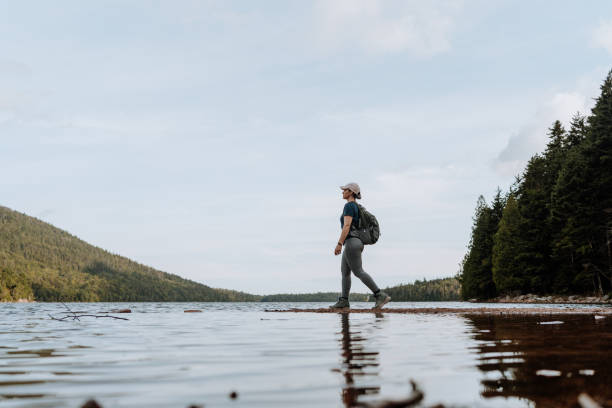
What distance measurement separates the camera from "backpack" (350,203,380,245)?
42.9 feet

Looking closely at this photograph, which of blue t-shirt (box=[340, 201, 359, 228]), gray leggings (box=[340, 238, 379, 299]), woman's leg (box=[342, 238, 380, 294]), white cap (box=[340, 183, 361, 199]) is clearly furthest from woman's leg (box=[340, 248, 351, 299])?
white cap (box=[340, 183, 361, 199])

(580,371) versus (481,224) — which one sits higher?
(481,224)

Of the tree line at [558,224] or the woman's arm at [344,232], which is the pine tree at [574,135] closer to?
the tree line at [558,224]

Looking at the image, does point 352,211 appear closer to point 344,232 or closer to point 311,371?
point 344,232

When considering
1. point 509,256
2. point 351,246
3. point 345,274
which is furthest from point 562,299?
point 351,246

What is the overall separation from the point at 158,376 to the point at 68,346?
262 cm

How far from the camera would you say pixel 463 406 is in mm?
2318

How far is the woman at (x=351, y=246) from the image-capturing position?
12773 mm

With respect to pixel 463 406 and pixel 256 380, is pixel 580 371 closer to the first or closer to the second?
pixel 463 406

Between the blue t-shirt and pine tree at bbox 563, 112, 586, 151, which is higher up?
pine tree at bbox 563, 112, 586, 151

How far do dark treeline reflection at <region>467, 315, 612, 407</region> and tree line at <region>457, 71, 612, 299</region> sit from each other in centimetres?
3286

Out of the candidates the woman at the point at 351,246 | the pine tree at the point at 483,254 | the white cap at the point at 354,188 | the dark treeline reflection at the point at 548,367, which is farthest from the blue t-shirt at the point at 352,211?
the pine tree at the point at 483,254

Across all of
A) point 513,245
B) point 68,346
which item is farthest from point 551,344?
point 513,245

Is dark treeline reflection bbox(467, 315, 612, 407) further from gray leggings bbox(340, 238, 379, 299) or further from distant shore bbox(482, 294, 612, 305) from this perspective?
distant shore bbox(482, 294, 612, 305)
